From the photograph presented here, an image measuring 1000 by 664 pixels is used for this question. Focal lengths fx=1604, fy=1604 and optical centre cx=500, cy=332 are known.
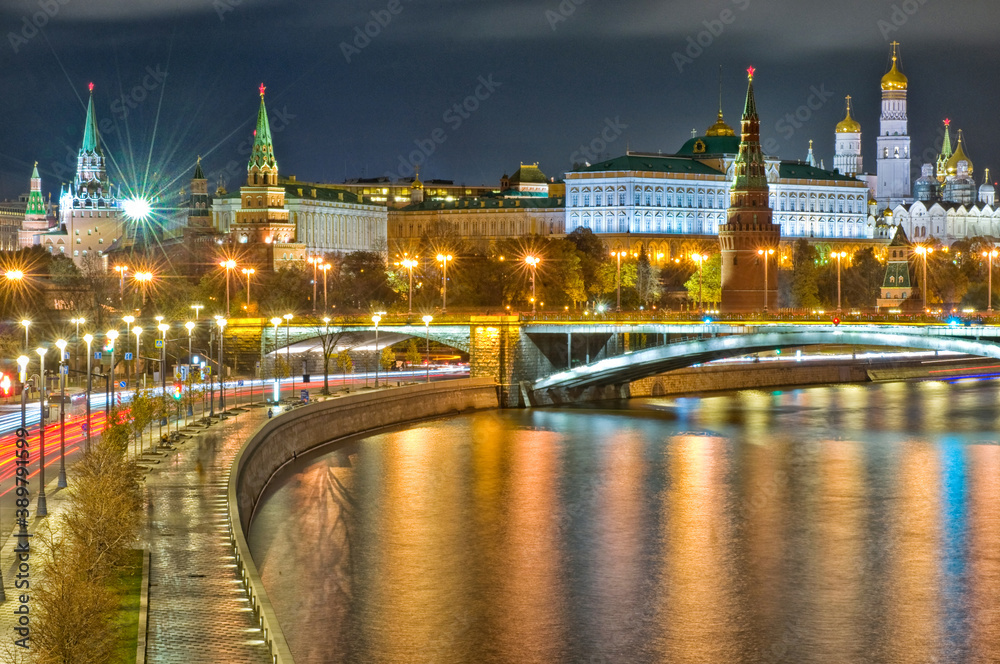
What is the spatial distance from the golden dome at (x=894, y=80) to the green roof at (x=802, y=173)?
24501 millimetres

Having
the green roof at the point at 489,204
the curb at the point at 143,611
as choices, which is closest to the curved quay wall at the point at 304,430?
the curb at the point at 143,611

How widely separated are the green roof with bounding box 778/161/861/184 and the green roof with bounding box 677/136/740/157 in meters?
4.12

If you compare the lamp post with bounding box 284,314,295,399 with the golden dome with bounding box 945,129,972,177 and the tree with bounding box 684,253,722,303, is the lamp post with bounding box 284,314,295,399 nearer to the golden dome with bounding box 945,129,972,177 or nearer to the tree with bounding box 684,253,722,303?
the tree with bounding box 684,253,722,303

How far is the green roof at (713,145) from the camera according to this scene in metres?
124

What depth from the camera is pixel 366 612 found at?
21641mm

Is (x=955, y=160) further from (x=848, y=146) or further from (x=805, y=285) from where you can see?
(x=805, y=285)

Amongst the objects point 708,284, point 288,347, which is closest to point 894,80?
point 708,284

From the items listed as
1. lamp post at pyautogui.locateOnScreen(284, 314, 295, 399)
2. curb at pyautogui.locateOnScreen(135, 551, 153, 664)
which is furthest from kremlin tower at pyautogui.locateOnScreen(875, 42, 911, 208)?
curb at pyautogui.locateOnScreen(135, 551, 153, 664)

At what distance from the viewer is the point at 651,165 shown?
118562mm

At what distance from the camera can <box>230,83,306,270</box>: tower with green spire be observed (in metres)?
110

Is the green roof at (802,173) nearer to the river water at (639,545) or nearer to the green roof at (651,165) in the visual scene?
the green roof at (651,165)

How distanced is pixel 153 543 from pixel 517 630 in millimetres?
4846

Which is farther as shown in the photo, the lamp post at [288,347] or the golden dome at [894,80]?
the golden dome at [894,80]

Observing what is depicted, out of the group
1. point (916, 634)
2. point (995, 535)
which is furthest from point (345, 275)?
point (916, 634)
